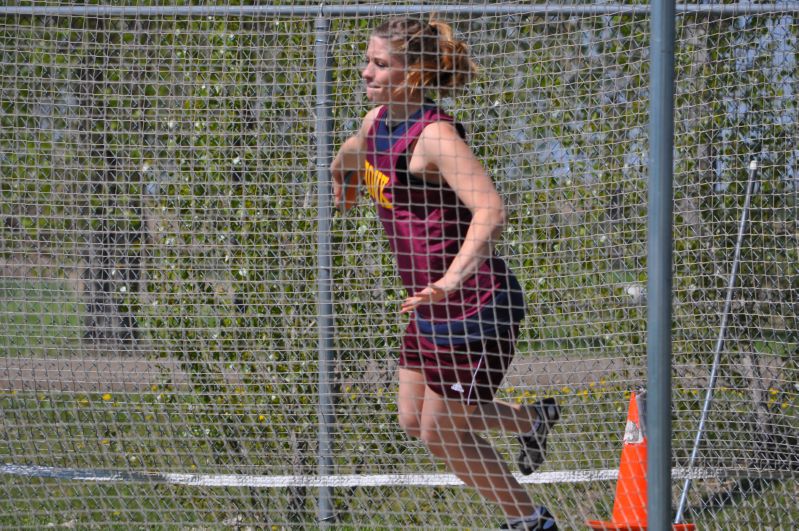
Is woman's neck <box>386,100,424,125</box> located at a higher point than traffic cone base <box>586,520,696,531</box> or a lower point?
higher

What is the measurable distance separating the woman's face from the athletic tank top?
4.1 inches

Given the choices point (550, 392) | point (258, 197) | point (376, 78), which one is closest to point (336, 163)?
point (376, 78)

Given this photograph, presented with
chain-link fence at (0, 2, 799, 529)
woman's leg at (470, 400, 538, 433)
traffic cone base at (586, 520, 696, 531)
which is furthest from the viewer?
chain-link fence at (0, 2, 799, 529)

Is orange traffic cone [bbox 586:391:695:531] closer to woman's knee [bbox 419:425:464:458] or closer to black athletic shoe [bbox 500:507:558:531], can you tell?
black athletic shoe [bbox 500:507:558:531]

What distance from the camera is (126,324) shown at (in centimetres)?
444

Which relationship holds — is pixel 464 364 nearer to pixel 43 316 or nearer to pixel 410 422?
pixel 410 422

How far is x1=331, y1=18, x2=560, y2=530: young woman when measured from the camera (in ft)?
10.3

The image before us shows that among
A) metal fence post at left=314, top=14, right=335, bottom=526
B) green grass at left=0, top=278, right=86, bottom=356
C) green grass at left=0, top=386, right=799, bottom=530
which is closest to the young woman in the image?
metal fence post at left=314, top=14, right=335, bottom=526

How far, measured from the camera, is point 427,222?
3.15 meters

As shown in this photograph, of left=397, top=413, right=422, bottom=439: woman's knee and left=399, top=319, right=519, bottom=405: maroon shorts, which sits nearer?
left=399, top=319, right=519, bottom=405: maroon shorts

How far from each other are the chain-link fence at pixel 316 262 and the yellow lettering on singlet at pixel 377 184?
834 millimetres

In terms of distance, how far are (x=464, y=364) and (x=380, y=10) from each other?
1663mm

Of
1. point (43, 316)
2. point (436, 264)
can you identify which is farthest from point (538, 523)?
point (43, 316)

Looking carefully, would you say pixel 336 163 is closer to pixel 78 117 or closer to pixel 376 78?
pixel 376 78
